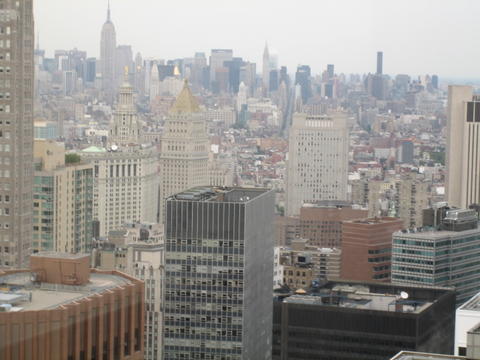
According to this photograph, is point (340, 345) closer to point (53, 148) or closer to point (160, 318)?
point (160, 318)

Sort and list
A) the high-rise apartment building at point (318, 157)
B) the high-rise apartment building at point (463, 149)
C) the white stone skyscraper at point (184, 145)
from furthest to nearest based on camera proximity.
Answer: the high-rise apartment building at point (318, 157)
the high-rise apartment building at point (463, 149)
the white stone skyscraper at point (184, 145)

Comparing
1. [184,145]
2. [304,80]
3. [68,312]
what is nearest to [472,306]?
[68,312]

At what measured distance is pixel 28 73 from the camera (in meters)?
10.1

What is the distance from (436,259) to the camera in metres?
12.7

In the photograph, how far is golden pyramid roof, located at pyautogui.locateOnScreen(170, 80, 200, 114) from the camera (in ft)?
52.7

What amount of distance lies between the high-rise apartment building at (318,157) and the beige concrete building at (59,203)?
6.93 m

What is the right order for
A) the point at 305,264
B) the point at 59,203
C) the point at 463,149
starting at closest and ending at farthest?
the point at 59,203 → the point at 305,264 → the point at 463,149

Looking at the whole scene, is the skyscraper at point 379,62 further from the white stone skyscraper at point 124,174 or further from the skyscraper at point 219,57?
the white stone skyscraper at point 124,174

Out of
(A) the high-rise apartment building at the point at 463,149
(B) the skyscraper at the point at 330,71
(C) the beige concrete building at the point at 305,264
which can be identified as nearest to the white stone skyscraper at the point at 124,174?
(C) the beige concrete building at the point at 305,264

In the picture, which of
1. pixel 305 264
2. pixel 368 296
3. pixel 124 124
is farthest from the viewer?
pixel 124 124

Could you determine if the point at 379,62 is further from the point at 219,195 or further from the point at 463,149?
the point at 463,149

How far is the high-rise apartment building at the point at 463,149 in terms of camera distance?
55.0ft

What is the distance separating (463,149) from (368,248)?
Result: 4.90m

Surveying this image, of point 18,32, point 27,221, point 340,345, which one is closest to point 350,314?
point 340,345
